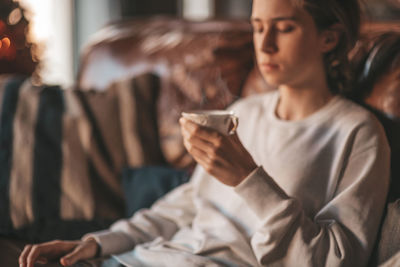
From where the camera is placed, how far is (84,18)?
3.53 m

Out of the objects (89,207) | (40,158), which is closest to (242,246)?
(89,207)

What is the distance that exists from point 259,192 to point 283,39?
38 cm

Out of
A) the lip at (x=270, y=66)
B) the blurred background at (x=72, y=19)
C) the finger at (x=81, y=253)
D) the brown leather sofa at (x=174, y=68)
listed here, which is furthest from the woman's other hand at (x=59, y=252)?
the blurred background at (x=72, y=19)

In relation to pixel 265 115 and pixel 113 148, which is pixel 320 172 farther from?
pixel 113 148

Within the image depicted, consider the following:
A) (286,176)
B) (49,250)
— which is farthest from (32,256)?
(286,176)

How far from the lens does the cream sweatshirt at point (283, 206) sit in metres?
0.99

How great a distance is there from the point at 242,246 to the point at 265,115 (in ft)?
1.17

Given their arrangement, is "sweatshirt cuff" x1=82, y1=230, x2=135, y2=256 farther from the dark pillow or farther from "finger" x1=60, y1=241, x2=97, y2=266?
the dark pillow

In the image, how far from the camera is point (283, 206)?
98cm

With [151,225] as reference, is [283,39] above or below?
above

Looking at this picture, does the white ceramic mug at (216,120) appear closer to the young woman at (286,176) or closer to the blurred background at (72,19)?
the young woman at (286,176)

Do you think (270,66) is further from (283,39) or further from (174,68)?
(174,68)

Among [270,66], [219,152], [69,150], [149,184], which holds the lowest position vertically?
[149,184]

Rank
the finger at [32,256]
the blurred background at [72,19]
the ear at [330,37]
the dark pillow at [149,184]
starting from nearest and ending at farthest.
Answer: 1. the finger at [32,256]
2. the ear at [330,37]
3. the dark pillow at [149,184]
4. the blurred background at [72,19]
